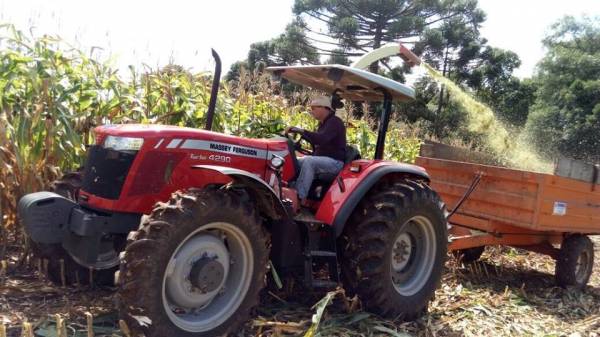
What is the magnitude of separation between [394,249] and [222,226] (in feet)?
5.42

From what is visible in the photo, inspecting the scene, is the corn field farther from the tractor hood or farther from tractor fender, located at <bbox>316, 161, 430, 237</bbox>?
tractor fender, located at <bbox>316, 161, 430, 237</bbox>

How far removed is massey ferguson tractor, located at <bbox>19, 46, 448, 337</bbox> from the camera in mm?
3154

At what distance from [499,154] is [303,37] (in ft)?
80.9

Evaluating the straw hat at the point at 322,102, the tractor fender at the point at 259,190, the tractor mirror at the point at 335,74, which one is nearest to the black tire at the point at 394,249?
the tractor fender at the point at 259,190

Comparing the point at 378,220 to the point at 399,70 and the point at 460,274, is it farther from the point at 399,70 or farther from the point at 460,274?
the point at 399,70

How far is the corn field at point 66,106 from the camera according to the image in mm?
4566

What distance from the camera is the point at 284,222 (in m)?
3.82

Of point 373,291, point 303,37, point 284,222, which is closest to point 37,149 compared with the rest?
point 284,222

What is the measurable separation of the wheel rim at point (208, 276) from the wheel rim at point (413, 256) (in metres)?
1.39

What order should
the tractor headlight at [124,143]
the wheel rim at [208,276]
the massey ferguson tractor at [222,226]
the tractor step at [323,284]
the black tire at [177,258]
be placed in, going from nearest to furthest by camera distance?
the black tire at [177,258], the massey ferguson tractor at [222,226], the wheel rim at [208,276], the tractor headlight at [124,143], the tractor step at [323,284]

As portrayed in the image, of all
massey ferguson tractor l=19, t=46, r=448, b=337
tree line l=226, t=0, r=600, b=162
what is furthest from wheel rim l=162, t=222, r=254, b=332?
tree line l=226, t=0, r=600, b=162

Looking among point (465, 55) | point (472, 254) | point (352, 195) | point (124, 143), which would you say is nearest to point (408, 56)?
point (352, 195)

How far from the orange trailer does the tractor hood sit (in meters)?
1.67

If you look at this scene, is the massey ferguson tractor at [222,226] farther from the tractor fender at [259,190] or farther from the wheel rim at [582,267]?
the wheel rim at [582,267]
